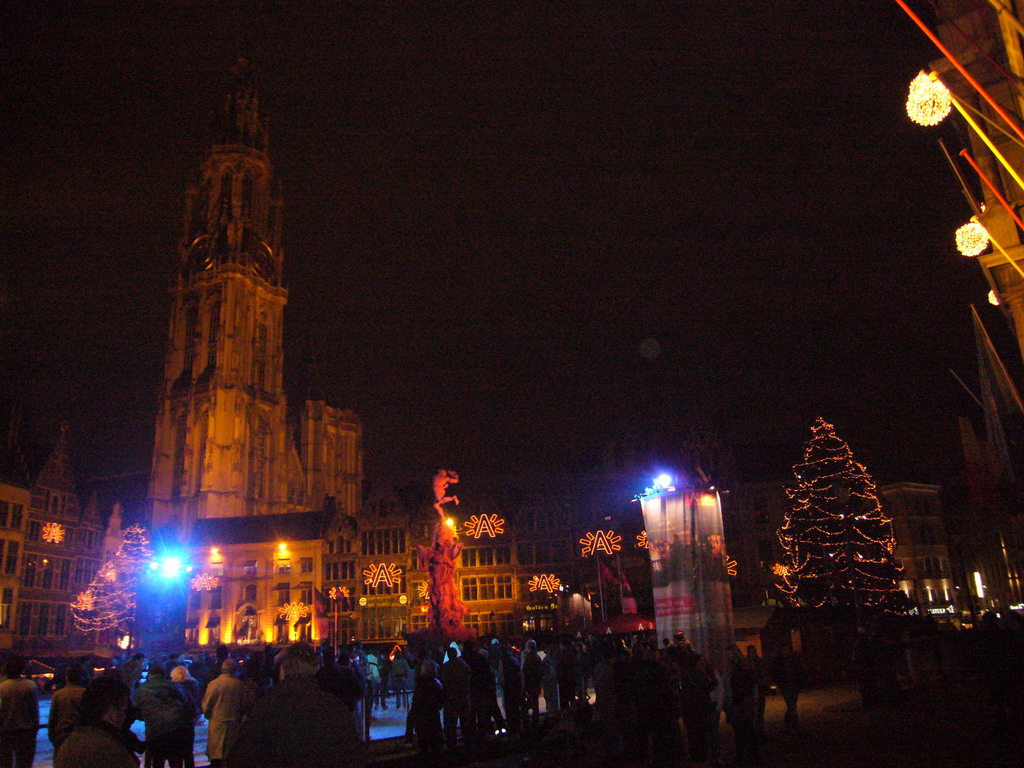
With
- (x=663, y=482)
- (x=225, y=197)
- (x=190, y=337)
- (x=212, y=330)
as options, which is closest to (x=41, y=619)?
(x=212, y=330)

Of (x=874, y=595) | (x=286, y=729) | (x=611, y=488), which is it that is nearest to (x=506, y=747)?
(x=286, y=729)

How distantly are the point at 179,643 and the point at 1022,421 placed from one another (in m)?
52.5

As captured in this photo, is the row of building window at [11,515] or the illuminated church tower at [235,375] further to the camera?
the illuminated church tower at [235,375]

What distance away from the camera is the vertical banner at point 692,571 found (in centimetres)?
1939

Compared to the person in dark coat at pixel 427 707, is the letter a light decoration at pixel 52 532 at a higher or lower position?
higher

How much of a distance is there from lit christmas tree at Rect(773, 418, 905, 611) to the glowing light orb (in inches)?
998

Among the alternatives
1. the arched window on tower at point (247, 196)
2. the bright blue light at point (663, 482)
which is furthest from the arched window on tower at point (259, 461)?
the bright blue light at point (663, 482)

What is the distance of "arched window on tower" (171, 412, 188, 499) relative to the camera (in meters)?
72.2

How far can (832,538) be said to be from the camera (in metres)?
33.9

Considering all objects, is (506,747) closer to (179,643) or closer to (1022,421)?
(1022,421)

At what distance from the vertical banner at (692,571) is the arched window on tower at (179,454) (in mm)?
61008

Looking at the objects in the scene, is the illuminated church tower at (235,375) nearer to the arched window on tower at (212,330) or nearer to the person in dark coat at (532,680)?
the arched window on tower at (212,330)

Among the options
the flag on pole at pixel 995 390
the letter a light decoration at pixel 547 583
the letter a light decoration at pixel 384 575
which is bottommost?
the letter a light decoration at pixel 547 583

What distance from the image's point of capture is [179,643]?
54.5 m
